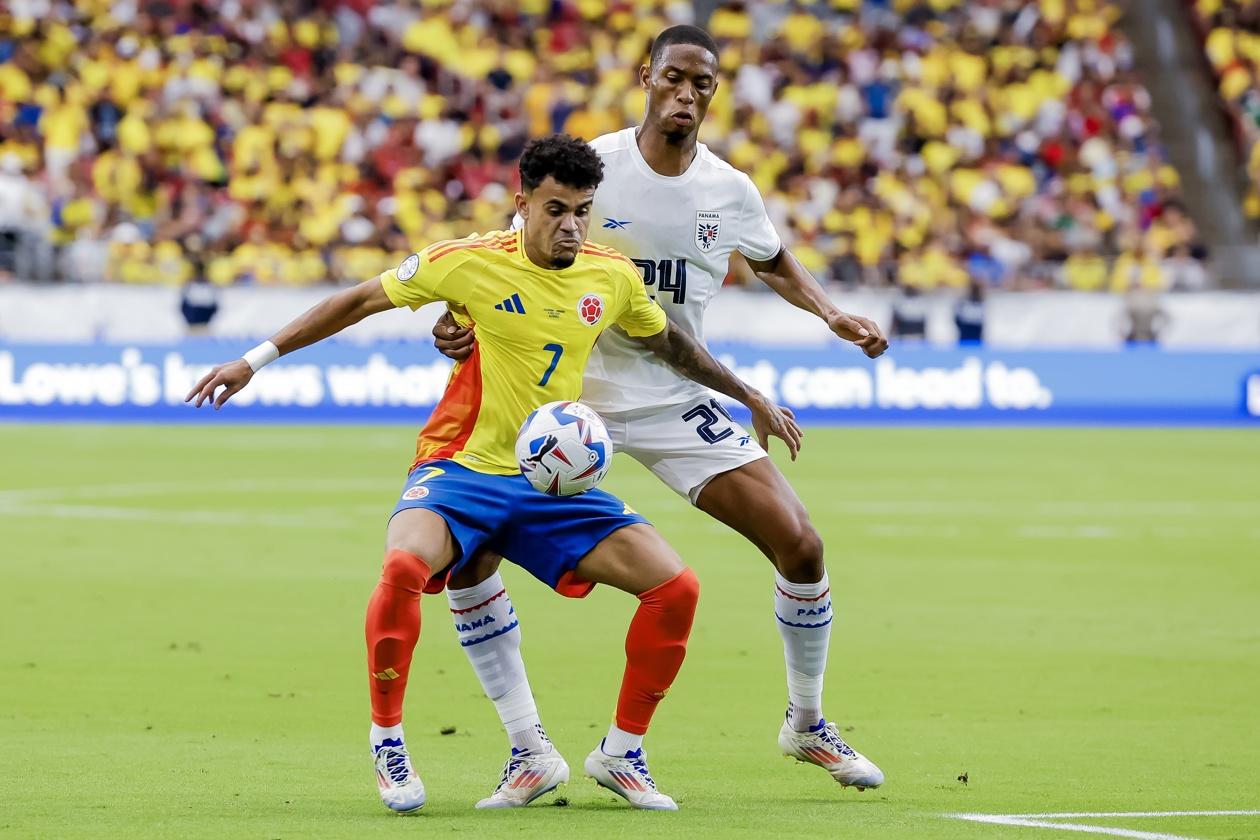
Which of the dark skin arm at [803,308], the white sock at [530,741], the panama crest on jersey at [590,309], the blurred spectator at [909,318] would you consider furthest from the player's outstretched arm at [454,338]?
the blurred spectator at [909,318]

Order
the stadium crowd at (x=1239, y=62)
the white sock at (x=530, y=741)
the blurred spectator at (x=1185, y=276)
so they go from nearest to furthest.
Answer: the white sock at (x=530, y=741)
the blurred spectator at (x=1185, y=276)
the stadium crowd at (x=1239, y=62)

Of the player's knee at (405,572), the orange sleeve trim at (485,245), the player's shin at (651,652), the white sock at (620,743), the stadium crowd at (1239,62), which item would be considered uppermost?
the stadium crowd at (1239,62)

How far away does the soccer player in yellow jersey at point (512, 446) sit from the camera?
5.84 meters

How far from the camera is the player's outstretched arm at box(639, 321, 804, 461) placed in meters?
6.72

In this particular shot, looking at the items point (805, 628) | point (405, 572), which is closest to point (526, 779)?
A: point (405, 572)

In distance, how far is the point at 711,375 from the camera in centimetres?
680

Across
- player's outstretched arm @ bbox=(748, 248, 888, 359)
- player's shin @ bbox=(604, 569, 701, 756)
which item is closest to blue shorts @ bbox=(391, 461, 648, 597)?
player's shin @ bbox=(604, 569, 701, 756)

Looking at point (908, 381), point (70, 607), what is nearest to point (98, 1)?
point (908, 381)

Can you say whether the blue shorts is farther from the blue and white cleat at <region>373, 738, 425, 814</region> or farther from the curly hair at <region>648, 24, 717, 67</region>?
the curly hair at <region>648, 24, 717, 67</region>

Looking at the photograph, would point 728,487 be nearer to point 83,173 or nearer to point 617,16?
point 83,173

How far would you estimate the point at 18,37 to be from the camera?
2880 cm

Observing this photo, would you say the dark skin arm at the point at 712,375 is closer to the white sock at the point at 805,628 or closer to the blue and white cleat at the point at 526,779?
the white sock at the point at 805,628

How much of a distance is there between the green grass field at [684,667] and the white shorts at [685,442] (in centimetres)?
106

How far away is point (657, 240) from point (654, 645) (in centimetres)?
166
